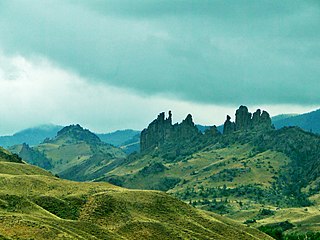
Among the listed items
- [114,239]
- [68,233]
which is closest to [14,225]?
[68,233]

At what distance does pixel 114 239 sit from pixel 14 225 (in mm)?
36286

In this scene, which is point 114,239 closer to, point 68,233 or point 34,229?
point 68,233

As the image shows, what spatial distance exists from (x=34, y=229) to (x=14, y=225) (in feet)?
20.2

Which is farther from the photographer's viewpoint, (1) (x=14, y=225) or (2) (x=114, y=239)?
(2) (x=114, y=239)

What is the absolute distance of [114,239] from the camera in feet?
654

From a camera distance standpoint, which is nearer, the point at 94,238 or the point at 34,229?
the point at 34,229

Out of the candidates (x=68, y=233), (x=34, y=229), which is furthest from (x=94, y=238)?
(x=34, y=229)

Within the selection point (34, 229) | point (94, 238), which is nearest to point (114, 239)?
point (94, 238)

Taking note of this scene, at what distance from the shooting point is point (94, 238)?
191 metres

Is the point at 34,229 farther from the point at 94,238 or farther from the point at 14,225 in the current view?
the point at 94,238

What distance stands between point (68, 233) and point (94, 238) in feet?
30.2

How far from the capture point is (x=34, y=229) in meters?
179

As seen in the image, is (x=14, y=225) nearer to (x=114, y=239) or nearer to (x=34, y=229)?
(x=34, y=229)
